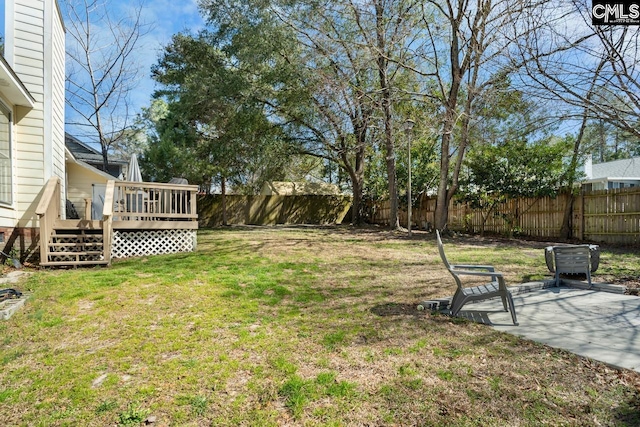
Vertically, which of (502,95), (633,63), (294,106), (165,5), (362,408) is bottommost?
(362,408)

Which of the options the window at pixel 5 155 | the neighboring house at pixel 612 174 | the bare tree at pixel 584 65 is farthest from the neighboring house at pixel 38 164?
the neighboring house at pixel 612 174

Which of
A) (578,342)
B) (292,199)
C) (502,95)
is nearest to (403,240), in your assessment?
(502,95)

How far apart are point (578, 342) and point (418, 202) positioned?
1419 centimetres

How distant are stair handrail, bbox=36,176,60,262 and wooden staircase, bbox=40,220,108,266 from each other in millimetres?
89

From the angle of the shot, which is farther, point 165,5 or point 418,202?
point 418,202

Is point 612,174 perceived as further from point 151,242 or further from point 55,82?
point 55,82

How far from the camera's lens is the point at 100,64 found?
15.4 metres

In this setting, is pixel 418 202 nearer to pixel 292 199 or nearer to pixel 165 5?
pixel 292 199

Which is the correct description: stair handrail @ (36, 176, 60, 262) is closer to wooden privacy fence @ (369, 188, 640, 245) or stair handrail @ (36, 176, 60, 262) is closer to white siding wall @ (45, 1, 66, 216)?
white siding wall @ (45, 1, 66, 216)

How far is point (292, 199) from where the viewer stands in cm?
2292

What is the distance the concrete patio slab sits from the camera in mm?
3131

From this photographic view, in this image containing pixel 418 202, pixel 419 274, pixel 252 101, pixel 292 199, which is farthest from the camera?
pixel 292 199

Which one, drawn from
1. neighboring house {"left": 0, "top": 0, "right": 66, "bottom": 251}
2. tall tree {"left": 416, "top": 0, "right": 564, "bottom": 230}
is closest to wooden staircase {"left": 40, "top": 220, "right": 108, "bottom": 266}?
neighboring house {"left": 0, "top": 0, "right": 66, "bottom": 251}

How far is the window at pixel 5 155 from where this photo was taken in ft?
21.5
